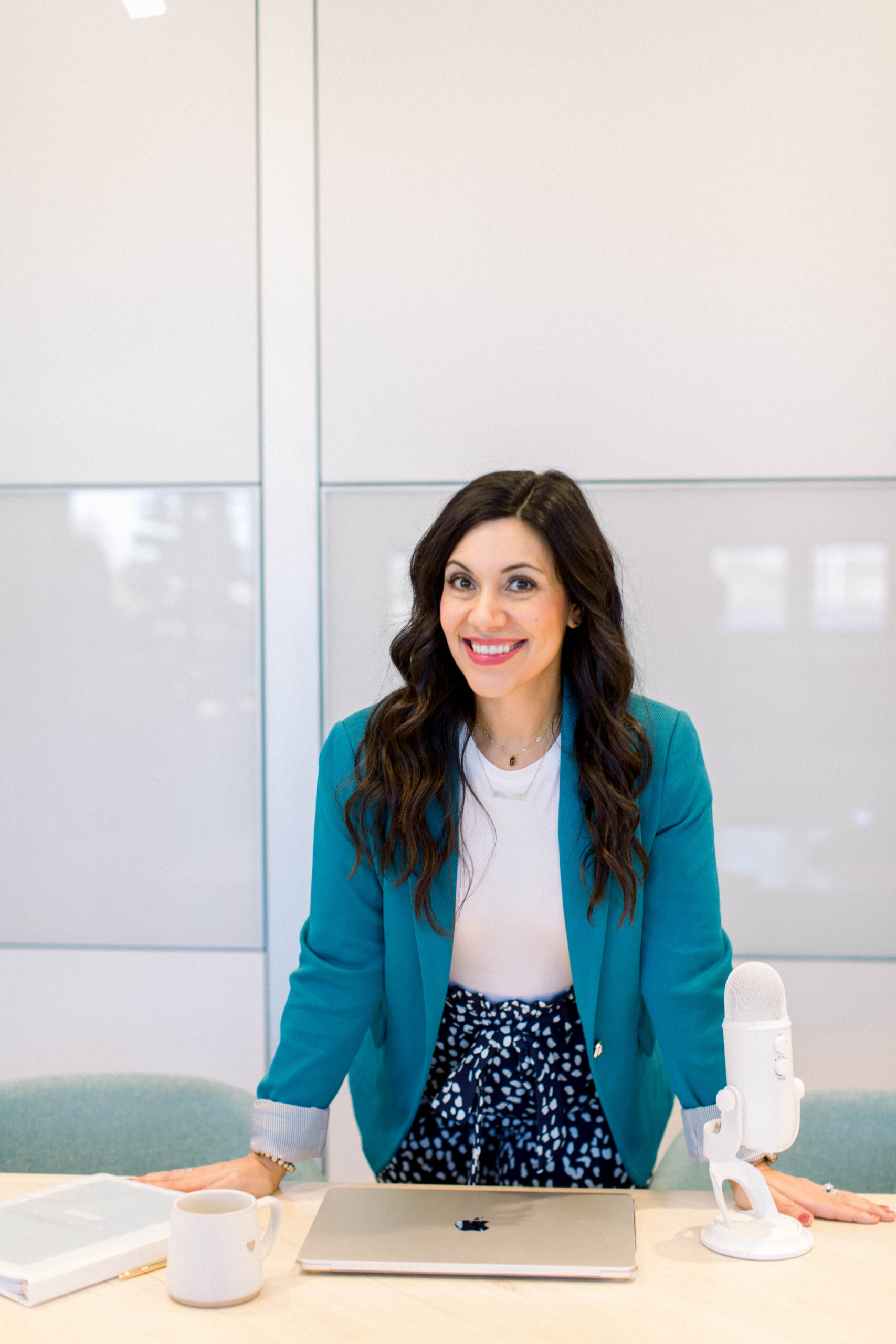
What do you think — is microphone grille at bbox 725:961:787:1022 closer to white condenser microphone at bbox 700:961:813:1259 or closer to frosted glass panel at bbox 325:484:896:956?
white condenser microphone at bbox 700:961:813:1259

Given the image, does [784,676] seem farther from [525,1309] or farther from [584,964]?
[525,1309]

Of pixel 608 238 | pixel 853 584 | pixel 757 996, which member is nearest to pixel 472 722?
pixel 757 996

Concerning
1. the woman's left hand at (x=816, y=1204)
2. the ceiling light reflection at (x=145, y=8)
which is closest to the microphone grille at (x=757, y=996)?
the woman's left hand at (x=816, y=1204)

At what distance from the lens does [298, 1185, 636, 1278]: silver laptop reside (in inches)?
50.0

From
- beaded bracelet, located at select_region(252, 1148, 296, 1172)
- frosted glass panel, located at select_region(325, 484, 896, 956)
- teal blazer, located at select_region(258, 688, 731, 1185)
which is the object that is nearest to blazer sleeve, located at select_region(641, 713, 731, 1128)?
teal blazer, located at select_region(258, 688, 731, 1185)

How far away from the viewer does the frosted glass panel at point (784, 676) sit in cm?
266

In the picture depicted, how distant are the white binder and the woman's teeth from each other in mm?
835

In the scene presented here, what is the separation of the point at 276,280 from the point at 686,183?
1.00m

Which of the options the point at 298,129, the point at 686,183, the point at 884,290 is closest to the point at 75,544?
the point at 298,129

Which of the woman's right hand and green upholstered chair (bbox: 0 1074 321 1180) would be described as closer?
the woman's right hand

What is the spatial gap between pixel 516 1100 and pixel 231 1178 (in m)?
0.42

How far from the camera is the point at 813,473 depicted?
2643mm

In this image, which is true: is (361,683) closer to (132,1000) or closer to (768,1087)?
(132,1000)

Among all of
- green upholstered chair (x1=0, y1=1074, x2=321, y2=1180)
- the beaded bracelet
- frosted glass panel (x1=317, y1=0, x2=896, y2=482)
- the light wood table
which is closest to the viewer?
the light wood table
